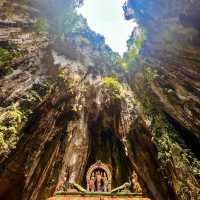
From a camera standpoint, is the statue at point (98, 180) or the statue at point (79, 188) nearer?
the statue at point (79, 188)

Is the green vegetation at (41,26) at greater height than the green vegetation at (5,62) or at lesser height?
greater

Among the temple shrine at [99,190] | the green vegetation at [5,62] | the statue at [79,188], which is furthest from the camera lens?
the green vegetation at [5,62]

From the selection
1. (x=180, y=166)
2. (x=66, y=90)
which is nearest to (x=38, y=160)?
(x=66, y=90)

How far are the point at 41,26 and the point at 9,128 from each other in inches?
339

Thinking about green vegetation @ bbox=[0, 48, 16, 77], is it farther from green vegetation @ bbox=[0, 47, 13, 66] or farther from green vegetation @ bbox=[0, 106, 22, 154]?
green vegetation @ bbox=[0, 106, 22, 154]

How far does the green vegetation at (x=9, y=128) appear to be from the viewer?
10.8m

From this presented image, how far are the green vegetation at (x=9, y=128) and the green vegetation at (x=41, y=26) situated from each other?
277 inches

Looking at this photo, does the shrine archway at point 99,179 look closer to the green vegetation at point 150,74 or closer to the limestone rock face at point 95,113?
the limestone rock face at point 95,113

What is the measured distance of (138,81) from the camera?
664 inches

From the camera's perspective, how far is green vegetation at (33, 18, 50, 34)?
16.3 metres

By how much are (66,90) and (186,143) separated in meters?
7.39

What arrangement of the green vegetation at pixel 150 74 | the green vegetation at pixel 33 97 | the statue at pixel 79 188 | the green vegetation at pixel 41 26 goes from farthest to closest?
the green vegetation at pixel 41 26 < the green vegetation at pixel 150 74 < the green vegetation at pixel 33 97 < the statue at pixel 79 188

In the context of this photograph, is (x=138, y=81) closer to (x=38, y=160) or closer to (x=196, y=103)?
(x=196, y=103)

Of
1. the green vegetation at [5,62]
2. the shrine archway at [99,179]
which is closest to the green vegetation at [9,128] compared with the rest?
the green vegetation at [5,62]
